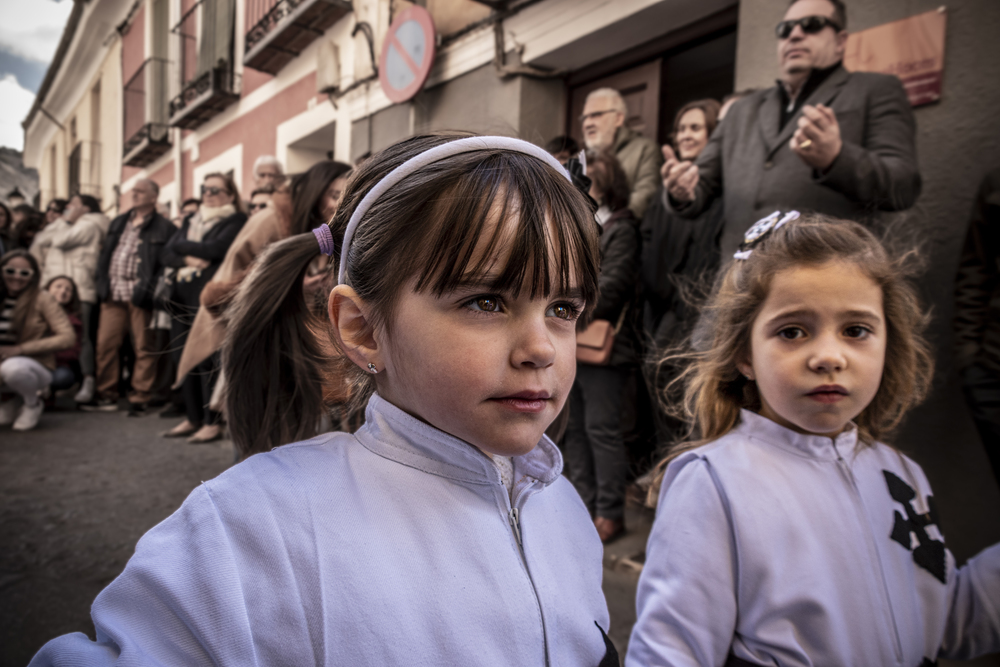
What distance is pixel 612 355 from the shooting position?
2871 mm

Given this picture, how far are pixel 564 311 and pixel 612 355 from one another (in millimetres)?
2080

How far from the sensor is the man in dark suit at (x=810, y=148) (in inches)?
77.1

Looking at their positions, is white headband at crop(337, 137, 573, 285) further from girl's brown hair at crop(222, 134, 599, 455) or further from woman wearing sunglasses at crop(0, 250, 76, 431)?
woman wearing sunglasses at crop(0, 250, 76, 431)

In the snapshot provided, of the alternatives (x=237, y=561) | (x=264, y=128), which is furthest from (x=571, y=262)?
(x=264, y=128)

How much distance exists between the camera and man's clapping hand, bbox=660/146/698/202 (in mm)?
2248

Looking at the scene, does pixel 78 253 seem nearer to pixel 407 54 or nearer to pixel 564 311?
pixel 407 54

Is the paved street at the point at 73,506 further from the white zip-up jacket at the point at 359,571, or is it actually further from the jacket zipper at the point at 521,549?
the jacket zipper at the point at 521,549

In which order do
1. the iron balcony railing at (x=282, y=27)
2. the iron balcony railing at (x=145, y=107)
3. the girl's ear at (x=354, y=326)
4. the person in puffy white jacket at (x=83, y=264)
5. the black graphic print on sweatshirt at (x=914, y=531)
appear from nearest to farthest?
the girl's ear at (x=354, y=326) → the black graphic print on sweatshirt at (x=914, y=531) → the iron balcony railing at (x=145, y=107) → the person in puffy white jacket at (x=83, y=264) → the iron balcony railing at (x=282, y=27)

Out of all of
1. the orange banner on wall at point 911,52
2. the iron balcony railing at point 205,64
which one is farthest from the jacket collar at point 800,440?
the iron balcony railing at point 205,64

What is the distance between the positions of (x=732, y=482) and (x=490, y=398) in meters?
0.65

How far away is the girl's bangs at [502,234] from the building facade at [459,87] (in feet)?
0.95

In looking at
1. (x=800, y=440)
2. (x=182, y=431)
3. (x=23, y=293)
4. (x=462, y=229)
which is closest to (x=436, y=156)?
(x=462, y=229)

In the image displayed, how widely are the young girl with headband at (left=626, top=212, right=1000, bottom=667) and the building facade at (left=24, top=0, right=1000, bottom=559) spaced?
2.08 ft

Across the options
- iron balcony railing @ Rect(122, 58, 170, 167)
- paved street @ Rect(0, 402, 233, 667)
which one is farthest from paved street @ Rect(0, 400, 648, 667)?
iron balcony railing @ Rect(122, 58, 170, 167)
